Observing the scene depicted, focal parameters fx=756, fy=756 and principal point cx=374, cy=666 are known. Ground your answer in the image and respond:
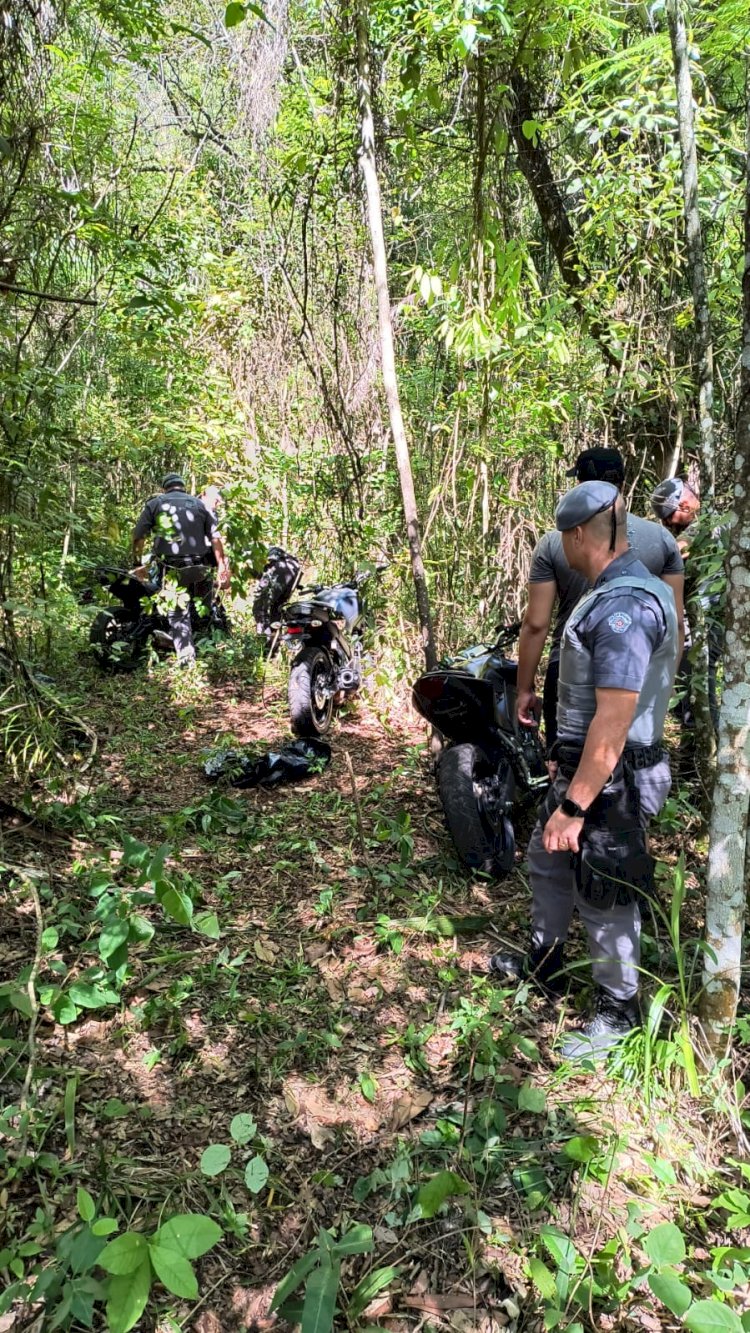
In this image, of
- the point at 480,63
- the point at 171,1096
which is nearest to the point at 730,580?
the point at 171,1096

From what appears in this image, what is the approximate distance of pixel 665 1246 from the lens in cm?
157

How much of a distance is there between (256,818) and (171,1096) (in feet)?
5.89

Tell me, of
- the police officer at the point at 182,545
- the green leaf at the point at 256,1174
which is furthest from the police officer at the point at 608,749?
the police officer at the point at 182,545

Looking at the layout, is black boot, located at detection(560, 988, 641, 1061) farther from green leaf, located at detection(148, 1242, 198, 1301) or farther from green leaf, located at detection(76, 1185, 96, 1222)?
green leaf, located at detection(76, 1185, 96, 1222)

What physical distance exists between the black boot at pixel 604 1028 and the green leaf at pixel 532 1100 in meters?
0.21

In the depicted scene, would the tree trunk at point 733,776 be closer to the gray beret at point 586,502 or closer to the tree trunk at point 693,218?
the gray beret at point 586,502

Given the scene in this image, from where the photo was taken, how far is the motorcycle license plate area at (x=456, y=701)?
333 centimetres

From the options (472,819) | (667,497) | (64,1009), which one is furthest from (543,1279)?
(667,497)

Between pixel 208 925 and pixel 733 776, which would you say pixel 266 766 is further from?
pixel 733 776

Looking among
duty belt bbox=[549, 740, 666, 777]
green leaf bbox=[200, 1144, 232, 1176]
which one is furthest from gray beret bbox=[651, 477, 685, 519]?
green leaf bbox=[200, 1144, 232, 1176]

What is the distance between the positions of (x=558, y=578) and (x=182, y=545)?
135 inches

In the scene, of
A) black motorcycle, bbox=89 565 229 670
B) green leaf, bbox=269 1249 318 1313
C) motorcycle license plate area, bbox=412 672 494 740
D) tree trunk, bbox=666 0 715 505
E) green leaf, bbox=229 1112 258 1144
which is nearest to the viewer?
green leaf, bbox=269 1249 318 1313

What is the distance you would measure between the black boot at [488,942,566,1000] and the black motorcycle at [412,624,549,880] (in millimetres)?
645

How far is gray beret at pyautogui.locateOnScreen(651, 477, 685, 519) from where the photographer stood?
4.29 metres
